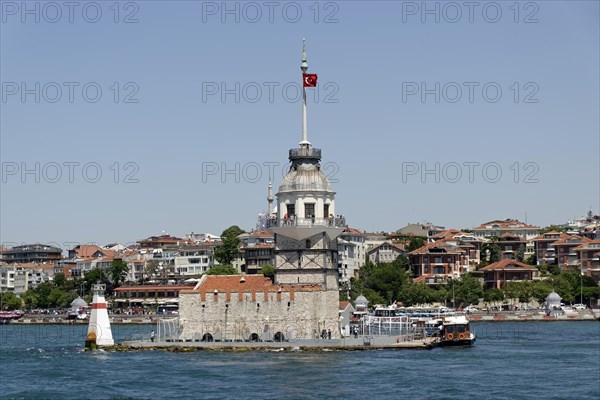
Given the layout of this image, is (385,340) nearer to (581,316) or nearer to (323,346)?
(323,346)

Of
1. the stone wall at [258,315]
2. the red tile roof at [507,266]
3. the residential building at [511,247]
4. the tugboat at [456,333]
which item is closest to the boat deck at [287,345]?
the stone wall at [258,315]

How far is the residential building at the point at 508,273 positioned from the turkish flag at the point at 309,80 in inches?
2787

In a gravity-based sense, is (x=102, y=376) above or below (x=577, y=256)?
below

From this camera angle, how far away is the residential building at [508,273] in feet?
464

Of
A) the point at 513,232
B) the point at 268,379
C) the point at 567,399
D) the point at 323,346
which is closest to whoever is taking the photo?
the point at 567,399

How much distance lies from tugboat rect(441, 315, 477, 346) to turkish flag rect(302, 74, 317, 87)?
58.0 ft

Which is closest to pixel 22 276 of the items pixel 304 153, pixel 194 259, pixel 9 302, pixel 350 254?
pixel 9 302

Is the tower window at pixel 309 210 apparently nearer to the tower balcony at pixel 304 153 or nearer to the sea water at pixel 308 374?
the tower balcony at pixel 304 153

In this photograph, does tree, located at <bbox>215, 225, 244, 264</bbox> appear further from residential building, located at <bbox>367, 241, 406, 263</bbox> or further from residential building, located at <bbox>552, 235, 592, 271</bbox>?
residential building, located at <bbox>552, 235, 592, 271</bbox>

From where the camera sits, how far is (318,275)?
73.6 meters

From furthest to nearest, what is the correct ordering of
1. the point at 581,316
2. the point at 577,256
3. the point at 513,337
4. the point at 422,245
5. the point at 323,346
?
the point at 422,245 < the point at 577,256 < the point at 581,316 < the point at 513,337 < the point at 323,346

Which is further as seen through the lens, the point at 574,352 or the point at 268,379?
the point at 574,352

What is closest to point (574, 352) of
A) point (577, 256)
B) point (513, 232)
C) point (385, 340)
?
point (385, 340)

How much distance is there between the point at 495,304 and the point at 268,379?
8446 cm
